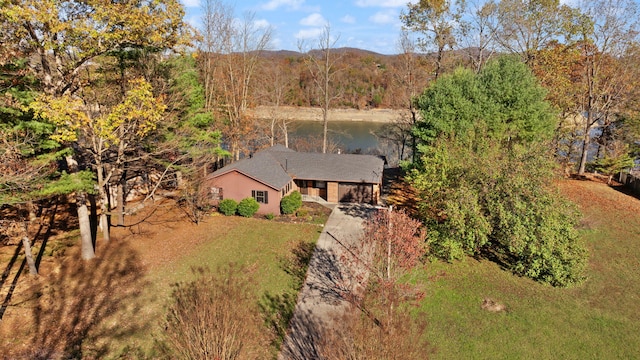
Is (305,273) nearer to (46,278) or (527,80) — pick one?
(46,278)

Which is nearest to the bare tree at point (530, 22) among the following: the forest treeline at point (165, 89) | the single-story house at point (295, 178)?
the forest treeline at point (165, 89)

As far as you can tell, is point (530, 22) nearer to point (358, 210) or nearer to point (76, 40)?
point (358, 210)

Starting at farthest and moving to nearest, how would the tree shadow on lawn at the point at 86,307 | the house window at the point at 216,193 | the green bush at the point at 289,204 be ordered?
the house window at the point at 216,193 < the green bush at the point at 289,204 < the tree shadow on lawn at the point at 86,307

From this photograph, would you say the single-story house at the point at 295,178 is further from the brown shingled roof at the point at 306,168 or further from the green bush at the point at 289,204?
the green bush at the point at 289,204

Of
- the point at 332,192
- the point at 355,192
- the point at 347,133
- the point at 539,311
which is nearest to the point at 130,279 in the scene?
the point at 332,192

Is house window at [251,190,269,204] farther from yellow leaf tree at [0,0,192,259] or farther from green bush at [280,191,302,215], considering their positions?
yellow leaf tree at [0,0,192,259]

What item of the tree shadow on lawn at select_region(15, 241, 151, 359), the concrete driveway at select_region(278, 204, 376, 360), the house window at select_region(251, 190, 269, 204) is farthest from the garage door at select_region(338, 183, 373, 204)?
the tree shadow on lawn at select_region(15, 241, 151, 359)
